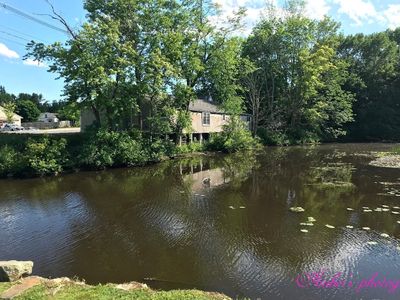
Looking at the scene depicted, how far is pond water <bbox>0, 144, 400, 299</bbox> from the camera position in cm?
792

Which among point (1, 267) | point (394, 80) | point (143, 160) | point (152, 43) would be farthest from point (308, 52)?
point (1, 267)

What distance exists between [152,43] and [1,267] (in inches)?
926

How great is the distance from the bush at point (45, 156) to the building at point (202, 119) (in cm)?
1151

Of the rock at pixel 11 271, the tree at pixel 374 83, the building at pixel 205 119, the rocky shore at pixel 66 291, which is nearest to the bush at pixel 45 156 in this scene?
the building at pixel 205 119

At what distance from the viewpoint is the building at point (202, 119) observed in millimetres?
35500

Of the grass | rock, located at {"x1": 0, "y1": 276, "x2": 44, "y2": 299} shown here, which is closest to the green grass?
the grass

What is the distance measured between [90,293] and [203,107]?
32897 millimetres

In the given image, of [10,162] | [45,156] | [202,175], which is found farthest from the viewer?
[45,156]

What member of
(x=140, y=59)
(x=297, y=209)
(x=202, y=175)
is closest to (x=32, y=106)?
(x=140, y=59)

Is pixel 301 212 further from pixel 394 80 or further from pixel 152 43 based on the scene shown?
pixel 394 80

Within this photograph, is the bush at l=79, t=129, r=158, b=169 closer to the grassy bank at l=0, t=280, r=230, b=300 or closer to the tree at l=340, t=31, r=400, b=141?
the grassy bank at l=0, t=280, r=230, b=300

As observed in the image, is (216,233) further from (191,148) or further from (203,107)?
(203,107)

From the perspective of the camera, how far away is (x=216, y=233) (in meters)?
11.0

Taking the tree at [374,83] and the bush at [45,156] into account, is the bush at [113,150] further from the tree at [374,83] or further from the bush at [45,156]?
the tree at [374,83]
